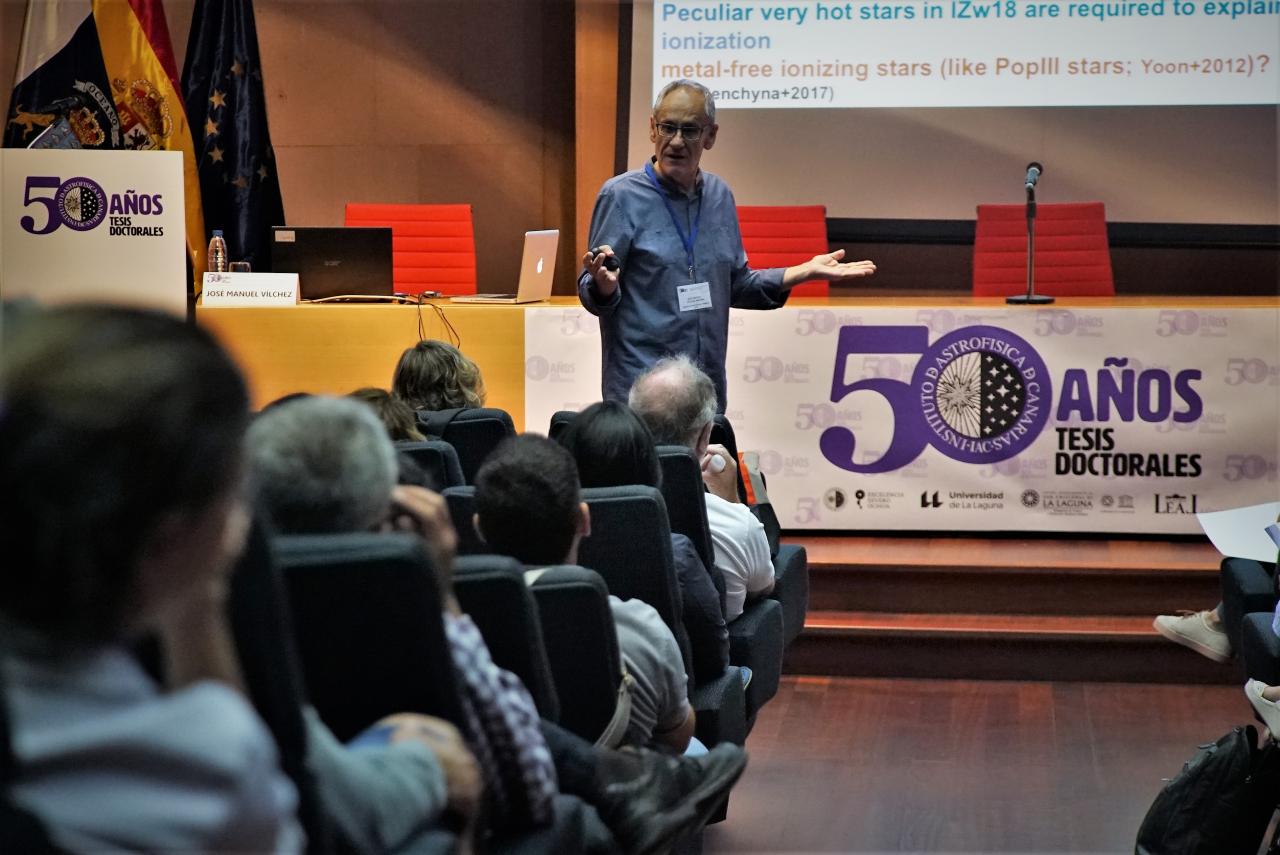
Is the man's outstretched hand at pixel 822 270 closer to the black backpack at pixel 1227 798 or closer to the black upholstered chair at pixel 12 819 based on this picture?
the black backpack at pixel 1227 798

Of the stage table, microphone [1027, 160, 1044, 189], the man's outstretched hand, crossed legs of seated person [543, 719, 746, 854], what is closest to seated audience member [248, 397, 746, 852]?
crossed legs of seated person [543, 719, 746, 854]

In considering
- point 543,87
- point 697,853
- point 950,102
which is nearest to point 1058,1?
point 950,102

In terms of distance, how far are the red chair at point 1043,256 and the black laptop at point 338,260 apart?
2412 mm

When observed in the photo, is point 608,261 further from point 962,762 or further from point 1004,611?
point 1004,611

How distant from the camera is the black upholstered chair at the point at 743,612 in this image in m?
2.81

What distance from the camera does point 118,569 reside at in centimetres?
87

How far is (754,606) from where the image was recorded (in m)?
3.29

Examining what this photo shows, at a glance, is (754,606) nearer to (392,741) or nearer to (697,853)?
(697,853)

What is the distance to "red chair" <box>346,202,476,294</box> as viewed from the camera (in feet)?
21.9

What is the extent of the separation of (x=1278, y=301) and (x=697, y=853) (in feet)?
12.2

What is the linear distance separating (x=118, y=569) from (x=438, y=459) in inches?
76.2

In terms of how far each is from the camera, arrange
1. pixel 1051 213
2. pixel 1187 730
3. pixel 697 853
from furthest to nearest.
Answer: pixel 1051 213
pixel 1187 730
pixel 697 853

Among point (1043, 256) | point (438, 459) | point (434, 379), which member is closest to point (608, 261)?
point (434, 379)

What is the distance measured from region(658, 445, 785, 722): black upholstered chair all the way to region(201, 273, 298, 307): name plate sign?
299cm
